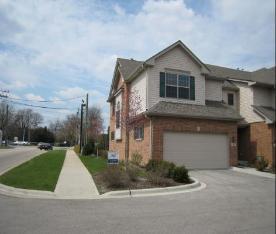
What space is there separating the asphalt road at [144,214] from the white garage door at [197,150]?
285 inches

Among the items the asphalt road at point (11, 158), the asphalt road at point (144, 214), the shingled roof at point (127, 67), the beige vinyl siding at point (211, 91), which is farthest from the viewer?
the shingled roof at point (127, 67)

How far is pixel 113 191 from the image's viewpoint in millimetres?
10516

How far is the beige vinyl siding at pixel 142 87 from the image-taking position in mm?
18241

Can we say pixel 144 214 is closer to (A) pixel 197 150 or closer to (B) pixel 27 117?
(B) pixel 27 117

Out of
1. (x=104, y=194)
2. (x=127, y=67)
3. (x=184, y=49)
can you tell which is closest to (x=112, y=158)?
(x=104, y=194)

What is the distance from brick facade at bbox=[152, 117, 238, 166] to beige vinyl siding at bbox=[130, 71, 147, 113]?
1.49 m

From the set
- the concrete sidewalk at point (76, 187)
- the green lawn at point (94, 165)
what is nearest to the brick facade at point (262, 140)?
the concrete sidewalk at point (76, 187)

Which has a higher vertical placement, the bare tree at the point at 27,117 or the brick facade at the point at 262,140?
the bare tree at the point at 27,117

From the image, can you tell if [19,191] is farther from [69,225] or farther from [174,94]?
[174,94]

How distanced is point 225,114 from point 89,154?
18844 mm

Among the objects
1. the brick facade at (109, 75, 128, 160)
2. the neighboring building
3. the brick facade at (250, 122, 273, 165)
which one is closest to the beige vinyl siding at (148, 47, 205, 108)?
the neighboring building

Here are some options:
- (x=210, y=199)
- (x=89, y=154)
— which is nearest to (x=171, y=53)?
(x=210, y=199)

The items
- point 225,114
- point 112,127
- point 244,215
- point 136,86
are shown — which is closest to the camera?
point 244,215

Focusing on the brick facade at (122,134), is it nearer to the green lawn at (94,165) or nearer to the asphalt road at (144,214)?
the green lawn at (94,165)
